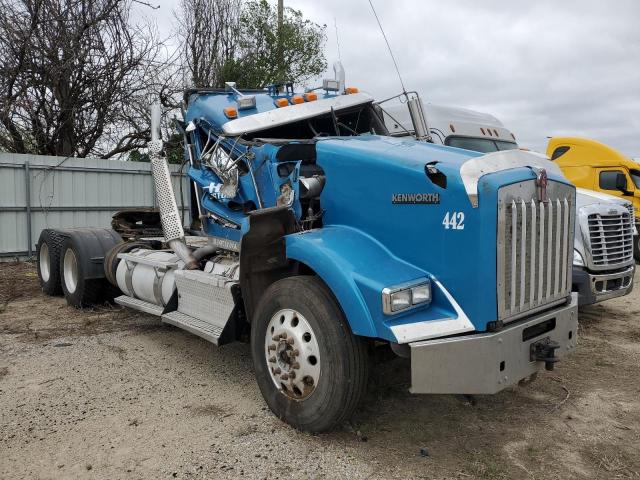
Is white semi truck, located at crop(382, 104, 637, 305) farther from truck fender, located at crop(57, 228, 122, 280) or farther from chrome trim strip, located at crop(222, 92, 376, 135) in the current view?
truck fender, located at crop(57, 228, 122, 280)

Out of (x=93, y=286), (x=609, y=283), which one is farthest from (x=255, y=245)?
(x=609, y=283)

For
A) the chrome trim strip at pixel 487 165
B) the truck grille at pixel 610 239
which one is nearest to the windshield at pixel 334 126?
the chrome trim strip at pixel 487 165

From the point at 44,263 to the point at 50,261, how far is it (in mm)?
443

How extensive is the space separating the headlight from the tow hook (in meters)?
0.72

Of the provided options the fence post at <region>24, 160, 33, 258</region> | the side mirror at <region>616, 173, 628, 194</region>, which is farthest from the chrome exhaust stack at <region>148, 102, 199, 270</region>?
the side mirror at <region>616, 173, 628, 194</region>

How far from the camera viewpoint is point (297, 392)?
363cm

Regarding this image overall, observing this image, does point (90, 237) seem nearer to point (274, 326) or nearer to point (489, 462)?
point (274, 326)

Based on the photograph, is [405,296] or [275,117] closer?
[405,296]

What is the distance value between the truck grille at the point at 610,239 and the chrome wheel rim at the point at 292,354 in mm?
4408

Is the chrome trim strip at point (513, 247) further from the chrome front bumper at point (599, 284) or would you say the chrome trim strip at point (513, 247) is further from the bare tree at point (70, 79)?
the bare tree at point (70, 79)

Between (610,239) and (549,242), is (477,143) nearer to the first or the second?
(610,239)

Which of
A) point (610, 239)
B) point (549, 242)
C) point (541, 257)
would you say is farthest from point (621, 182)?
point (541, 257)

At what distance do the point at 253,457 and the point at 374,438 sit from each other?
Answer: 0.80 meters

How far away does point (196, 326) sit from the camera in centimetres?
458
